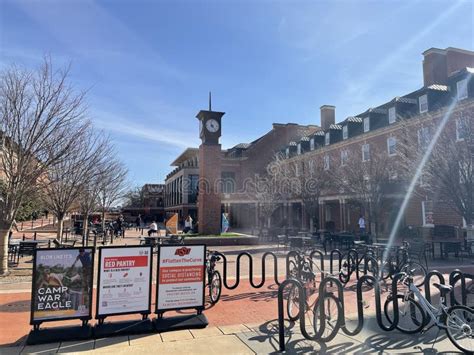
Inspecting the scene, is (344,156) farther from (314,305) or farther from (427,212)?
(314,305)

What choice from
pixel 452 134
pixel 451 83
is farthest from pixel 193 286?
pixel 451 83

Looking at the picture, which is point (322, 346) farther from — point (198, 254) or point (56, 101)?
point (56, 101)

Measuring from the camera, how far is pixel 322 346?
201 inches

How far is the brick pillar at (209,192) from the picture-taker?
69.4 feet

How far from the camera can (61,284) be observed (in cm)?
542

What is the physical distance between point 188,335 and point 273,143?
1726 inches

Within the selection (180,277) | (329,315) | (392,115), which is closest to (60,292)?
(180,277)

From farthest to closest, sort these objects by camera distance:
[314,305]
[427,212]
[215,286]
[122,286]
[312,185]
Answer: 1. [312,185]
2. [427,212]
3. [215,286]
4. [314,305]
5. [122,286]

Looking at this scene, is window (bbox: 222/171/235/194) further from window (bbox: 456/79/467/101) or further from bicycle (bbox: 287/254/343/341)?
bicycle (bbox: 287/254/343/341)

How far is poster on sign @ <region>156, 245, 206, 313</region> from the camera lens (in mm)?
6070

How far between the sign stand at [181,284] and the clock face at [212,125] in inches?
622

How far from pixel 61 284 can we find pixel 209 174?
16187mm

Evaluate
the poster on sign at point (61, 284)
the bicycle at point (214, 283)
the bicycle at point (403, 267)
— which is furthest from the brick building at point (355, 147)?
the poster on sign at point (61, 284)

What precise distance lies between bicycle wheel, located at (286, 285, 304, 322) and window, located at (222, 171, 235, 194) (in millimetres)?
39319
